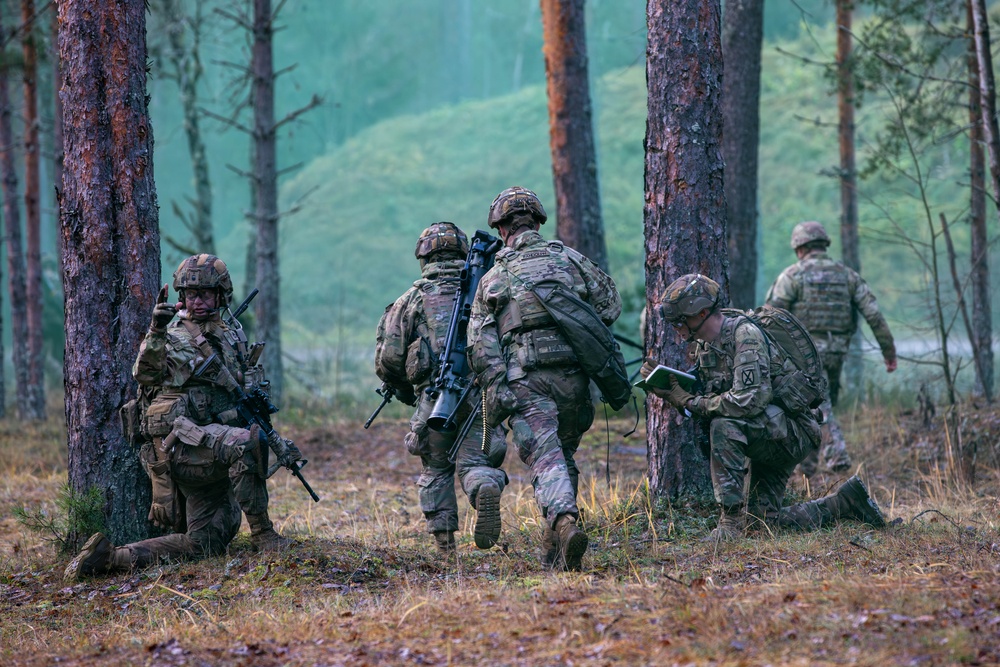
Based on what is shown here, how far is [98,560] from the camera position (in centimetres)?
609

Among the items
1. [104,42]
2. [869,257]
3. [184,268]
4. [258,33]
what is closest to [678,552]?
[184,268]

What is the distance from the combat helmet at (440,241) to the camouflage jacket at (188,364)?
1.45 metres

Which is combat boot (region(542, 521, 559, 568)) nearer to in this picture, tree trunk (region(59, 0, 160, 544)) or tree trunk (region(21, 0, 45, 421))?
tree trunk (region(59, 0, 160, 544))

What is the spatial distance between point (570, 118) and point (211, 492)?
748 cm

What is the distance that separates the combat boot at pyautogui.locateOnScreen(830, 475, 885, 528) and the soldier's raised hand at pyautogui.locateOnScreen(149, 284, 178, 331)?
14.4 ft

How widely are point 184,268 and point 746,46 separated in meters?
7.59

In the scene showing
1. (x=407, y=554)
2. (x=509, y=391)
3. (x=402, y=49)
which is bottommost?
(x=407, y=554)

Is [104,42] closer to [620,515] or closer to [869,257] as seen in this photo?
[620,515]

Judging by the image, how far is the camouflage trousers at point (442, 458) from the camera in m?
6.73

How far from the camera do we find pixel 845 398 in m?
12.7

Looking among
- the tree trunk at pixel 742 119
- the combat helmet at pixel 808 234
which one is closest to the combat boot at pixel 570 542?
the combat helmet at pixel 808 234

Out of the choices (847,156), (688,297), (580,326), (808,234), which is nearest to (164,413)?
(580,326)

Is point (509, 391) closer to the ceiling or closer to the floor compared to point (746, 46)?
closer to the floor

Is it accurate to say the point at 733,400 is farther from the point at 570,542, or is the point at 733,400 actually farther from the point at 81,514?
the point at 81,514
